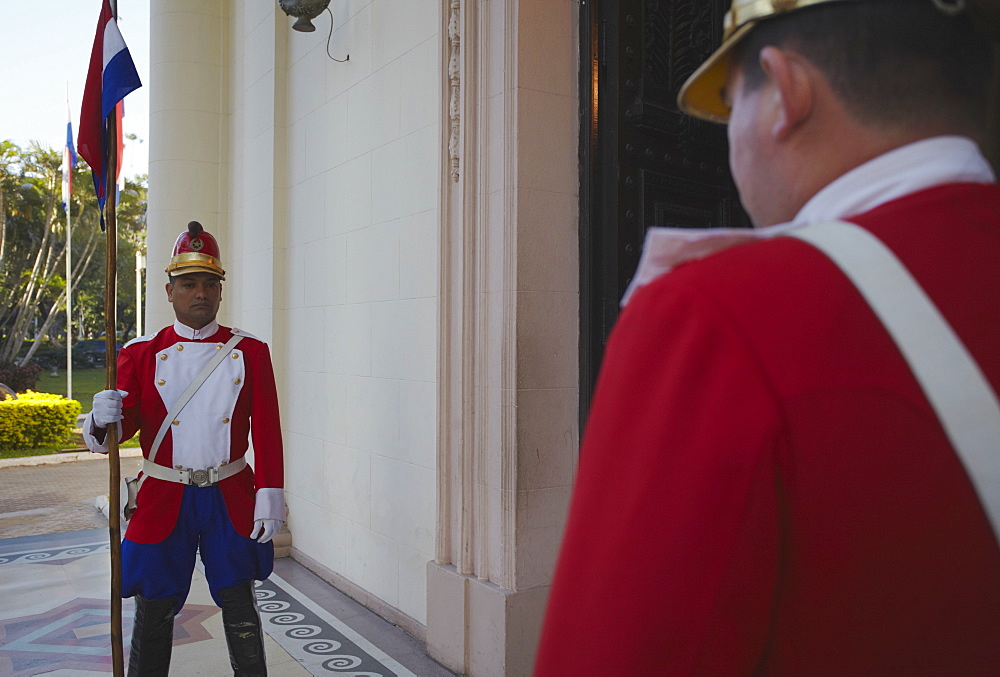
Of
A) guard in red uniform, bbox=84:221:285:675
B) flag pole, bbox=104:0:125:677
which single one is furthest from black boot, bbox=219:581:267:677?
flag pole, bbox=104:0:125:677

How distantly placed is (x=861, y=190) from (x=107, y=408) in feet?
9.37

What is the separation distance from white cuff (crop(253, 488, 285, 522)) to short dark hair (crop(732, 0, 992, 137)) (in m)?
2.86

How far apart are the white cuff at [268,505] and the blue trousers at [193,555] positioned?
114 millimetres

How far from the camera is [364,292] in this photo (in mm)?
4723

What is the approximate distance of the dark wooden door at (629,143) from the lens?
3447 mm

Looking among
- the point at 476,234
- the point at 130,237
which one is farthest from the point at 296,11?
the point at 130,237

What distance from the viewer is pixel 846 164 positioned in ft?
2.36

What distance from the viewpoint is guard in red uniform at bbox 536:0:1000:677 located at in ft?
1.97

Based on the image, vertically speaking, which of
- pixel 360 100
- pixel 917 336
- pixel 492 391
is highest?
pixel 360 100

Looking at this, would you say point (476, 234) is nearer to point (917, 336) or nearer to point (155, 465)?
point (155, 465)

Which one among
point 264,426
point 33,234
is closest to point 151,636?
point 264,426

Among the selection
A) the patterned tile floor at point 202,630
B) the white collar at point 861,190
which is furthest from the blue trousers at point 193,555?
the white collar at point 861,190

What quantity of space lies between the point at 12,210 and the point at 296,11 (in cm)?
2221

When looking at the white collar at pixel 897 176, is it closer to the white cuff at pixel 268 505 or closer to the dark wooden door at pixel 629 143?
the dark wooden door at pixel 629 143
